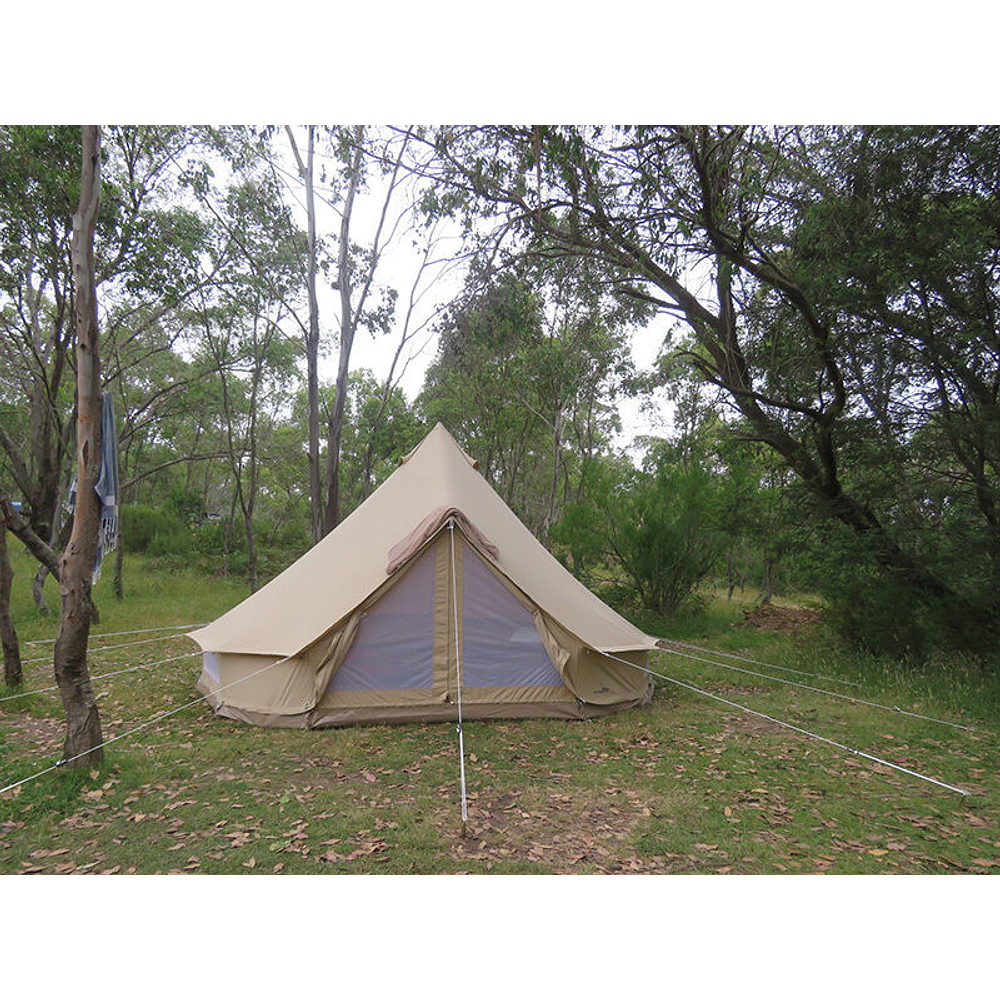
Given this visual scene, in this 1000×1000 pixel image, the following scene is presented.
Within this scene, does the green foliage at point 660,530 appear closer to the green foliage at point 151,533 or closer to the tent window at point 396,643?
the tent window at point 396,643

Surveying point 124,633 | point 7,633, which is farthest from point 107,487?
point 124,633

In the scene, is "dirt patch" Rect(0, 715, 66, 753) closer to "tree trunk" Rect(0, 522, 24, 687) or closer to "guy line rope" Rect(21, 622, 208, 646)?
"tree trunk" Rect(0, 522, 24, 687)

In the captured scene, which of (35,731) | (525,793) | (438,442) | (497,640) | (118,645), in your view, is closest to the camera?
(525,793)

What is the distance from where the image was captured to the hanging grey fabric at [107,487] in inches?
147

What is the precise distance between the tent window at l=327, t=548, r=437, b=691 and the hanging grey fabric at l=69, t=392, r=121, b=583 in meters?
1.79

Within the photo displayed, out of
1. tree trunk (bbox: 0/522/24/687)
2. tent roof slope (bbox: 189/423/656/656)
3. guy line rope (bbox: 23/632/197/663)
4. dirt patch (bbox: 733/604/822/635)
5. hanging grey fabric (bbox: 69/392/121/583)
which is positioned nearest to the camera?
hanging grey fabric (bbox: 69/392/121/583)

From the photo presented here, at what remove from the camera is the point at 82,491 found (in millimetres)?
3215

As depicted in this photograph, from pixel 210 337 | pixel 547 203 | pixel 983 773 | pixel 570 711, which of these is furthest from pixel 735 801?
pixel 210 337

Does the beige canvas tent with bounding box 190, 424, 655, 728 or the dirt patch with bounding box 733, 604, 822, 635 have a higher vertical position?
the beige canvas tent with bounding box 190, 424, 655, 728

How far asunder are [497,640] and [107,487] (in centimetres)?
301

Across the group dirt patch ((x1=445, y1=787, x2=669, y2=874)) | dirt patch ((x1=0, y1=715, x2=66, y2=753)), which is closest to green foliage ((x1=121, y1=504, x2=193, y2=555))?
dirt patch ((x1=0, y1=715, x2=66, y2=753))

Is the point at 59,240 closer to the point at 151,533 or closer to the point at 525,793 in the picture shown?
the point at 525,793

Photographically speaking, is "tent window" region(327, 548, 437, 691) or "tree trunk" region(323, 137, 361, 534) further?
"tree trunk" region(323, 137, 361, 534)

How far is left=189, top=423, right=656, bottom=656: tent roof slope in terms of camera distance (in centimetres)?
450
